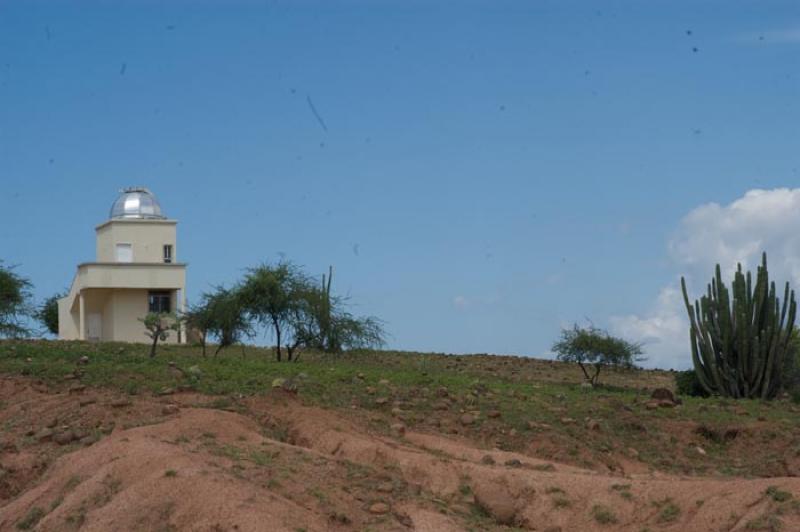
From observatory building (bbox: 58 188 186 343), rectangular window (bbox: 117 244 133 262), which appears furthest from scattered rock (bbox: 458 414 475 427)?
rectangular window (bbox: 117 244 133 262)

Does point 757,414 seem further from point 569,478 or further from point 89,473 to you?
point 89,473

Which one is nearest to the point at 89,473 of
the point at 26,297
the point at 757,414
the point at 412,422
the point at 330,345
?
the point at 412,422

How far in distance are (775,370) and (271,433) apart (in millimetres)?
15837

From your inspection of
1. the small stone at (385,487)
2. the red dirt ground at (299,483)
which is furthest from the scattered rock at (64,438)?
the small stone at (385,487)

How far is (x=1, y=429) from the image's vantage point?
1920cm

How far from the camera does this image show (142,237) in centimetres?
5031

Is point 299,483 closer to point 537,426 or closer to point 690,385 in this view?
point 537,426

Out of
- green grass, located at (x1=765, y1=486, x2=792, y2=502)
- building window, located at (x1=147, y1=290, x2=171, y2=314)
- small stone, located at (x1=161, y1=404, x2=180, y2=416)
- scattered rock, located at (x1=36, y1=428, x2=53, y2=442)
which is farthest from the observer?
building window, located at (x1=147, y1=290, x2=171, y2=314)

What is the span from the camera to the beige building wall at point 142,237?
5016 cm

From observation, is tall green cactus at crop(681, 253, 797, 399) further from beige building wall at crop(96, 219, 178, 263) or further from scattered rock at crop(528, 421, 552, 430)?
beige building wall at crop(96, 219, 178, 263)

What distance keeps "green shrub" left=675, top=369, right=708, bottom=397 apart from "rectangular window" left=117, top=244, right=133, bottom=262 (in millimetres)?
25606

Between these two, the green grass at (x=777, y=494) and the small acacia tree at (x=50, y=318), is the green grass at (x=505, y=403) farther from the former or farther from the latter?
the small acacia tree at (x=50, y=318)

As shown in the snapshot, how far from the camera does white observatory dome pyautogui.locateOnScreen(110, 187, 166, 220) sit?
2020 inches

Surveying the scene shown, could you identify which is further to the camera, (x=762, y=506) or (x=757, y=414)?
(x=757, y=414)
